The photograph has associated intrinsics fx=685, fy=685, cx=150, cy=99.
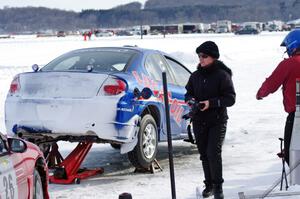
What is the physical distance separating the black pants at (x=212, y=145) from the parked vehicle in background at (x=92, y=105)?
1.44 meters

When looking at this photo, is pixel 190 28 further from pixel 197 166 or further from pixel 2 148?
pixel 2 148

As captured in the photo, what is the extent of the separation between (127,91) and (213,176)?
6.11 feet

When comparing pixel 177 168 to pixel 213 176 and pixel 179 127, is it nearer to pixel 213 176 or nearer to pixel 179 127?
pixel 179 127

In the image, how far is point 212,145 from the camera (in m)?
6.83

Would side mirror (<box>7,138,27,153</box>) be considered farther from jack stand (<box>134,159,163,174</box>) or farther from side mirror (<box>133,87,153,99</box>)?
jack stand (<box>134,159,163,174</box>)

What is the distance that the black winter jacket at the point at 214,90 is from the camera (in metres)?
6.87

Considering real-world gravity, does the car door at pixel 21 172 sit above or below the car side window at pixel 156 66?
below

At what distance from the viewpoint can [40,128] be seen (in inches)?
324

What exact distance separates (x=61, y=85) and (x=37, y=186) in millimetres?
2252

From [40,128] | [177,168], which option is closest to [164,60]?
[177,168]

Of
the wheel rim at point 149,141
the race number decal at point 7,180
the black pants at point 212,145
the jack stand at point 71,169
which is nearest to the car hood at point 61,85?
the jack stand at point 71,169

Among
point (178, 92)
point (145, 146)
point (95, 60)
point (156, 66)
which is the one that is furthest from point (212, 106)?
point (178, 92)

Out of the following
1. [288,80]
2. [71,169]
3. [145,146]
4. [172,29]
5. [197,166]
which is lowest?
[172,29]

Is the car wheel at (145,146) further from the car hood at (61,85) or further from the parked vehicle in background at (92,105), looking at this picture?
the car hood at (61,85)
